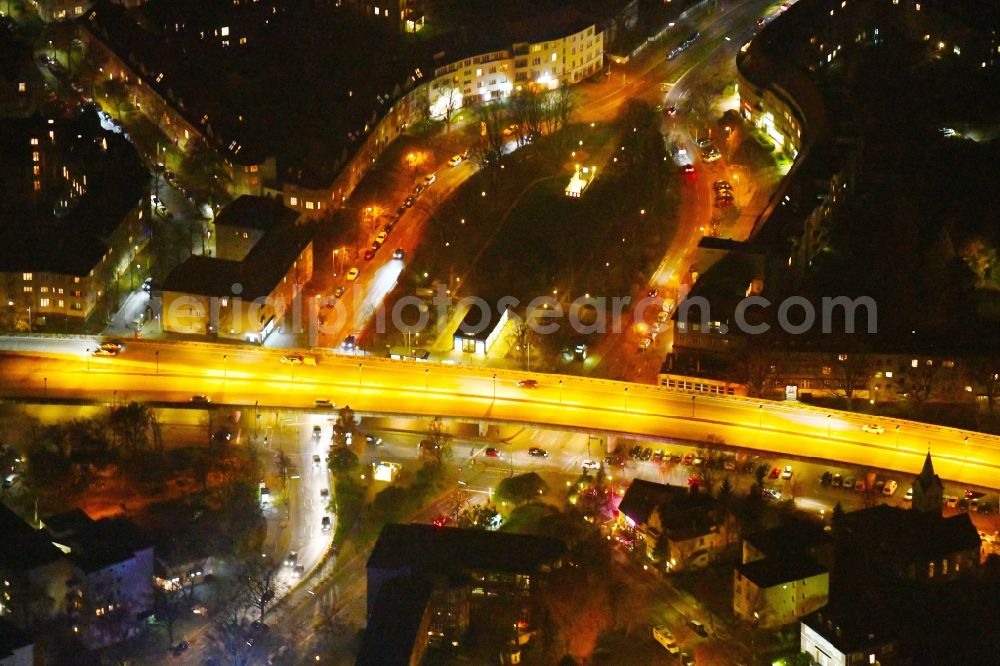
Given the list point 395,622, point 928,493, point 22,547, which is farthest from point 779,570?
point 22,547

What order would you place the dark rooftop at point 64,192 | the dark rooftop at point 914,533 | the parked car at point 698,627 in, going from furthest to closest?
the dark rooftop at point 64,192 < the dark rooftop at point 914,533 < the parked car at point 698,627

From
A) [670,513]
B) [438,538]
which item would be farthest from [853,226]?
[438,538]

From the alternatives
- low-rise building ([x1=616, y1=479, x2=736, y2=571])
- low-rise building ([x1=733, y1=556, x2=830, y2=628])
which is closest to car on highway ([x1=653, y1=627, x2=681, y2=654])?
low-rise building ([x1=733, y1=556, x2=830, y2=628])

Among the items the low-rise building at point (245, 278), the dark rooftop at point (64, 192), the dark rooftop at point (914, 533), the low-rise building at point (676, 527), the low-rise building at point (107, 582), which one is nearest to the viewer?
the low-rise building at point (107, 582)

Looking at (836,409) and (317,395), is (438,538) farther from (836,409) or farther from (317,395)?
(836,409)

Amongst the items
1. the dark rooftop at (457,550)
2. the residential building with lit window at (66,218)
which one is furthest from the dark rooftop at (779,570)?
the residential building with lit window at (66,218)

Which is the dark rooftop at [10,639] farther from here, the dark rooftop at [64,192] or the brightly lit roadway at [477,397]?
the dark rooftop at [64,192]
